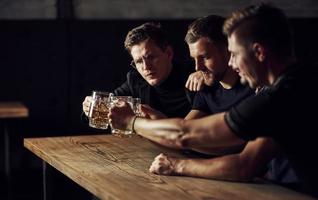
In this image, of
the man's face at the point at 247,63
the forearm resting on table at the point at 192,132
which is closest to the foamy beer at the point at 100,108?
the forearm resting on table at the point at 192,132

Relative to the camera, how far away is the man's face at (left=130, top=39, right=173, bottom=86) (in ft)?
9.33

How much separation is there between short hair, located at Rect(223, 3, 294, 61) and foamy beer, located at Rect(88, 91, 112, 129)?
27.8 inches

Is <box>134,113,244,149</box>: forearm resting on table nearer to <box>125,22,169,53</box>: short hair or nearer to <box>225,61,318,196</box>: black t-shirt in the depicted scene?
<box>225,61,318,196</box>: black t-shirt

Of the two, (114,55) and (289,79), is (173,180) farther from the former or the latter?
(114,55)

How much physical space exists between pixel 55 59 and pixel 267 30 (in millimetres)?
2972

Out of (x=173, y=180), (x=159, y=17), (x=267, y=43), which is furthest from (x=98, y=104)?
(x=159, y=17)

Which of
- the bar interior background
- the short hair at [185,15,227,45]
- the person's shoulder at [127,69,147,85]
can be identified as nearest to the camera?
the short hair at [185,15,227,45]

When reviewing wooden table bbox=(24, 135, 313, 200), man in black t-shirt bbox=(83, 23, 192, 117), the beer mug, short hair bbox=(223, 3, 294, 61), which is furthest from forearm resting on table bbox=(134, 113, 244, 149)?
man in black t-shirt bbox=(83, 23, 192, 117)

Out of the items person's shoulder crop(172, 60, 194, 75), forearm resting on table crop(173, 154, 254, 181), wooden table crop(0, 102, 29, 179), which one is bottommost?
wooden table crop(0, 102, 29, 179)

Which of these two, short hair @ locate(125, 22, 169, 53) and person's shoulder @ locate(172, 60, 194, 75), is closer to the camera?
short hair @ locate(125, 22, 169, 53)

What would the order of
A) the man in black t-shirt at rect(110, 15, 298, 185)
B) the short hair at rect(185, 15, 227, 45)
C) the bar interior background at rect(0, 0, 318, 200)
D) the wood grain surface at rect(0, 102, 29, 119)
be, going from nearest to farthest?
the man in black t-shirt at rect(110, 15, 298, 185) → the short hair at rect(185, 15, 227, 45) → the wood grain surface at rect(0, 102, 29, 119) → the bar interior background at rect(0, 0, 318, 200)

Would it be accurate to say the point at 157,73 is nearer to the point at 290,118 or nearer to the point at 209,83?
the point at 209,83

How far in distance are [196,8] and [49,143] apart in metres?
2.77

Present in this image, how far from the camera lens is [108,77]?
4723 mm
